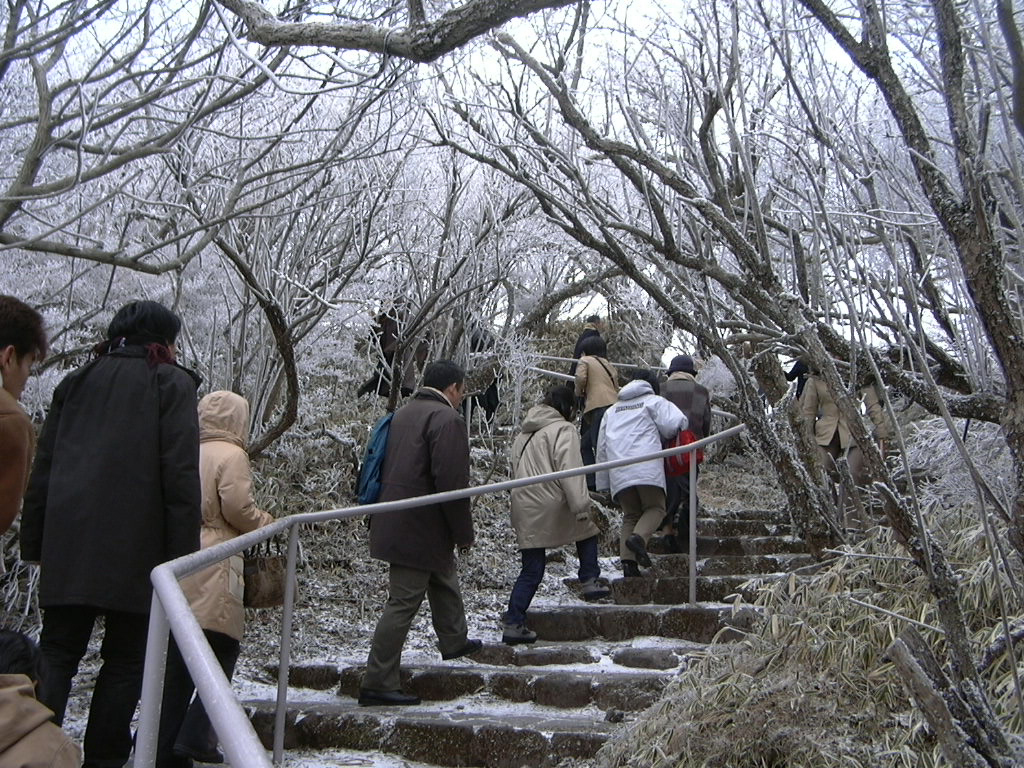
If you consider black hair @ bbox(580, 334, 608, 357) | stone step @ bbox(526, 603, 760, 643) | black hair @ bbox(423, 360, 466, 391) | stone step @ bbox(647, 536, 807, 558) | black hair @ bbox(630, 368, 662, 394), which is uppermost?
black hair @ bbox(580, 334, 608, 357)

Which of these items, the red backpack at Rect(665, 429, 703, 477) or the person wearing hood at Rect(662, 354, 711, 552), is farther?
the person wearing hood at Rect(662, 354, 711, 552)

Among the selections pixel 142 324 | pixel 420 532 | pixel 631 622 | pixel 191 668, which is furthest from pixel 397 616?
pixel 191 668

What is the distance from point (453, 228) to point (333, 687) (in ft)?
13.4

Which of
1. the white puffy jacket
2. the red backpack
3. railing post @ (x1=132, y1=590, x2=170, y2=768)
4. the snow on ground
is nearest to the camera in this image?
railing post @ (x1=132, y1=590, x2=170, y2=768)

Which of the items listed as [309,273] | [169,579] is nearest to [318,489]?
[309,273]

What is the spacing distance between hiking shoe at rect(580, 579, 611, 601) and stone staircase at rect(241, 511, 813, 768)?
3.4 inches

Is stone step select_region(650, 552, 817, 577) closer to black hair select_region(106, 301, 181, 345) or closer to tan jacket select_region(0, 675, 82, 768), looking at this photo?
black hair select_region(106, 301, 181, 345)

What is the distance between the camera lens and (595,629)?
6.16 m

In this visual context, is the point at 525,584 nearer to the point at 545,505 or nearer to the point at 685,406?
the point at 545,505

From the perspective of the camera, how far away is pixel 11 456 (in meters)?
2.97

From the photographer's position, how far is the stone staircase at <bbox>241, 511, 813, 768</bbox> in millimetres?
4520

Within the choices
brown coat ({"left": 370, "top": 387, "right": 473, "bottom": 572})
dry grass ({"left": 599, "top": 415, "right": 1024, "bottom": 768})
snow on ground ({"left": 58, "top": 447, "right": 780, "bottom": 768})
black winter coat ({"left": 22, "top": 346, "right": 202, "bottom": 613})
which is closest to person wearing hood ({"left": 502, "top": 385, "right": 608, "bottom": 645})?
snow on ground ({"left": 58, "top": 447, "right": 780, "bottom": 768})

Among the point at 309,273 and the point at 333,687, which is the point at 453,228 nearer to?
the point at 309,273

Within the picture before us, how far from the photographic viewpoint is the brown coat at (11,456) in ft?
9.68
